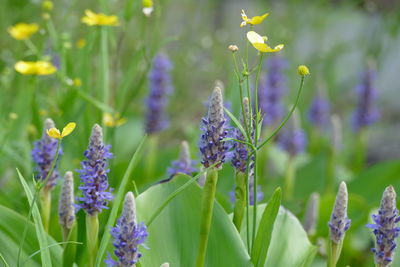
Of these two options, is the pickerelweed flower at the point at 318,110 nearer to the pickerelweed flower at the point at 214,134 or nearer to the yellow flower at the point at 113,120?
the yellow flower at the point at 113,120

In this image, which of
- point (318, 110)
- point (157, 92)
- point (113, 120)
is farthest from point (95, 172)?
point (318, 110)

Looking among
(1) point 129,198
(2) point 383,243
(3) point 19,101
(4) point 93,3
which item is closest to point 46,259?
(1) point 129,198

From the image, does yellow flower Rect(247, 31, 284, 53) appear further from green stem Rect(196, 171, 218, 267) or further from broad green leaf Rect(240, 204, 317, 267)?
broad green leaf Rect(240, 204, 317, 267)

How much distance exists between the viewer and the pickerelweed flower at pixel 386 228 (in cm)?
144

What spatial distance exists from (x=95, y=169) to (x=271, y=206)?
403mm

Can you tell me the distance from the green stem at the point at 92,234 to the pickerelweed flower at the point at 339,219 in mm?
546

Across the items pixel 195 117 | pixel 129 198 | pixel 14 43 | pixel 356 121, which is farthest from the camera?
pixel 195 117

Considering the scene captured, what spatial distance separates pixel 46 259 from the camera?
1.51 meters

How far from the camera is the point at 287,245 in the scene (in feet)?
6.11

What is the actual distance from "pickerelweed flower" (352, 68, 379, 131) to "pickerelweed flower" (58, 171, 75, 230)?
215 centimetres

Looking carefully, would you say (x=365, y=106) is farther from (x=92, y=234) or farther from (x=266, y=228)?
(x=92, y=234)

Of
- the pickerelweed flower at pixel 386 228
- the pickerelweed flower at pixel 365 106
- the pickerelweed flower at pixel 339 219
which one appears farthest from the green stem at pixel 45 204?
the pickerelweed flower at pixel 365 106

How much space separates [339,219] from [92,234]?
1.90ft

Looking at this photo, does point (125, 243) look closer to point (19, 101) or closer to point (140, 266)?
point (140, 266)
